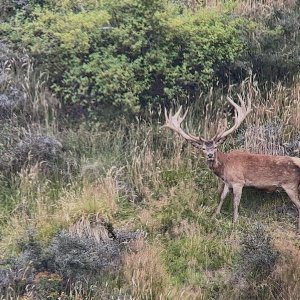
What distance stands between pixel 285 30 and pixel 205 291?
5209mm

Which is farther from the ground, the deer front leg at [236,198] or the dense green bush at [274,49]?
the dense green bush at [274,49]

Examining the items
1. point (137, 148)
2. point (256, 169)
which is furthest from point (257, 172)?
point (137, 148)

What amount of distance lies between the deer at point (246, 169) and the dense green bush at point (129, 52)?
1663 mm

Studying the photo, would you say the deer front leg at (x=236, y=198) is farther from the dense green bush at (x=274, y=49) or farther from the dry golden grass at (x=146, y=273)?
the dense green bush at (x=274, y=49)

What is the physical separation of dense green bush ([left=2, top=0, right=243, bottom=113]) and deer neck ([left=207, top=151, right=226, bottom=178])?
5.84 feet

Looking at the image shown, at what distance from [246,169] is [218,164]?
0.37 metres

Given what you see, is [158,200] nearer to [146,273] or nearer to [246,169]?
[246,169]

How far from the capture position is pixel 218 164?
375 inches

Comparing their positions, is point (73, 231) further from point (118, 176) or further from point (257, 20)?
point (257, 20)

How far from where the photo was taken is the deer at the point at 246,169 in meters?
9.39

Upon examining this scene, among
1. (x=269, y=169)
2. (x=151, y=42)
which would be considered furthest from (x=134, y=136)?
(x=269, y=169)

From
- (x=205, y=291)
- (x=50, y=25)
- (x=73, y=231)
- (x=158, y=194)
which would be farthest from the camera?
(x=50, y=25)

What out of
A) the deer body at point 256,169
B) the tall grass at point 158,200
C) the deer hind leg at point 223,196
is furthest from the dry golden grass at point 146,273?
the deer body at point 256,169

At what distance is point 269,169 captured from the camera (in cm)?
943
